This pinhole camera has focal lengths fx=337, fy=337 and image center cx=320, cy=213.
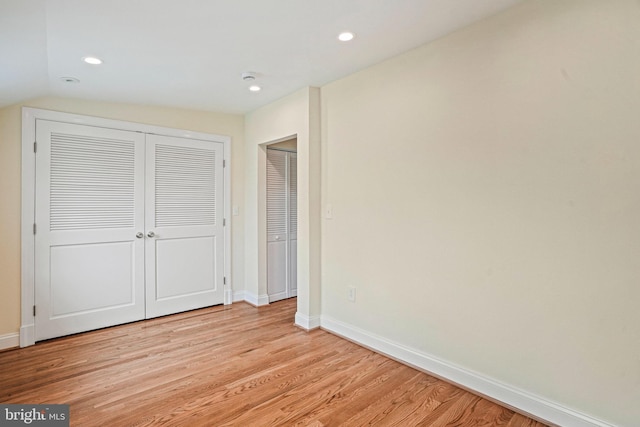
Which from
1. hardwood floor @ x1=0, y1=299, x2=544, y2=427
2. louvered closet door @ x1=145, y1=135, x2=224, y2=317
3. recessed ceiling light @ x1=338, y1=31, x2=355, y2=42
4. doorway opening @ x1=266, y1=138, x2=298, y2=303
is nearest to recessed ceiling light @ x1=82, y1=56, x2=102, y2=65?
louvered closet door @ x1=145, y1=135, x2=224, y2=317

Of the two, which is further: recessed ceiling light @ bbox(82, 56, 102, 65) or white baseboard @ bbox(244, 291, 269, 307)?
white baseboard @ bbox(244, 291, 269, 307)

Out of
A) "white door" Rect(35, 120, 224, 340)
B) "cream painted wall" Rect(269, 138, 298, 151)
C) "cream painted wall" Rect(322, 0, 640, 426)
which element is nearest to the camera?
"cream painted wall" Rect(322, 0, 640, 426)

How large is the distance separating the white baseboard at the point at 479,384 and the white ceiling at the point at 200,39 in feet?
7.67

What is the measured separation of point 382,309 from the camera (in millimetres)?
2875

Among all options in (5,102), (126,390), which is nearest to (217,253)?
(126,390)

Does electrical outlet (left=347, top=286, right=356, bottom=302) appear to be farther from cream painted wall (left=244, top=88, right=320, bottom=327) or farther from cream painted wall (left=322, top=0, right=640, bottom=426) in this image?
cream painted wall (left=244, top=88, right=320, bottom=327)

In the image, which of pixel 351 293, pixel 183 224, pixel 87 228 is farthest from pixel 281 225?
pixel 87 228

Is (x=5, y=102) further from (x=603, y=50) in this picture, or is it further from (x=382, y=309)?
(x=603, y=50)

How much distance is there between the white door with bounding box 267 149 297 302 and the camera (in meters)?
4.41

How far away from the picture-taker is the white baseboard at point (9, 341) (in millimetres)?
2977

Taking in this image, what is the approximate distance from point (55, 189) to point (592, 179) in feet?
13.9

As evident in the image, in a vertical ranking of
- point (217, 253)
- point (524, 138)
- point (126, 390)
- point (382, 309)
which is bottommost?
point (126, 390)

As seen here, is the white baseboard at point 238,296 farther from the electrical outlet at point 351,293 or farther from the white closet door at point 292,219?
the electrical outlet at point 351,293

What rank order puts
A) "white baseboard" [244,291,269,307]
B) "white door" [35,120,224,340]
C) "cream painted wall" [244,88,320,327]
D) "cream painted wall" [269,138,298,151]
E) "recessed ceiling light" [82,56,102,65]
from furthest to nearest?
"cream painted wall" [269,138,298,151] → "white baseboard" [244,291,269,307] → "cream painted wall" [244,88,320,327] → "white door" [35,120,224,340] → "recessed ceiling light" [82,56,102,65]
